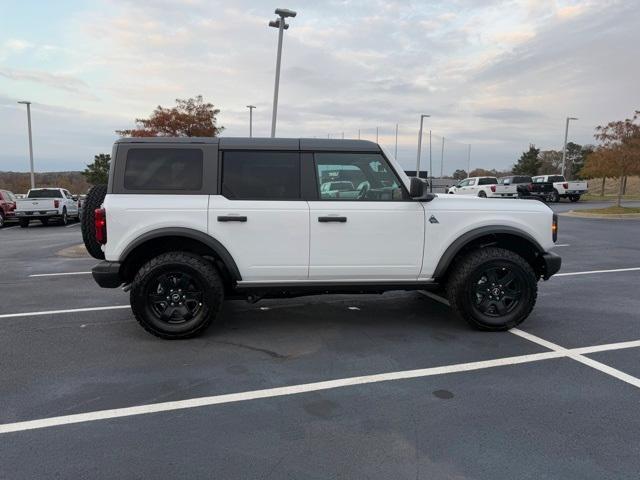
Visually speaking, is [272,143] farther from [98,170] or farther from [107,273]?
[98,170]

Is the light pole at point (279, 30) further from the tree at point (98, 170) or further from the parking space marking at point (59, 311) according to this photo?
the tree at point (98, 170)

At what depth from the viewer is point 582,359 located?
416 centimetres

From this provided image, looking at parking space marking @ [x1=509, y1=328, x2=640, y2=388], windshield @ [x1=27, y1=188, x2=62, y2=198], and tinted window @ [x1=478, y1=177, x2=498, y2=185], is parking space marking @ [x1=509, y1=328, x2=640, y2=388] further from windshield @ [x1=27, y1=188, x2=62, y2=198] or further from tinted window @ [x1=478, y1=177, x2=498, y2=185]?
tinted window @ [x1=478, y1=177, x2=498, y2=185]

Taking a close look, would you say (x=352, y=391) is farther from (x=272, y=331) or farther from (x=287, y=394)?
(x=272, y=331)

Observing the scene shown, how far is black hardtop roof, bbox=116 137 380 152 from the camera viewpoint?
469 centimetres

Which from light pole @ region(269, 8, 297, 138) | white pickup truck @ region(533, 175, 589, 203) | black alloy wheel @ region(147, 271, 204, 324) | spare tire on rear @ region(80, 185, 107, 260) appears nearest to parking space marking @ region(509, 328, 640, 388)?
black alloy wheel @ region(147, 271, 204, 324)

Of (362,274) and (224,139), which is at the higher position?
(224,139)

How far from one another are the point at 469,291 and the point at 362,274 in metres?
1.10

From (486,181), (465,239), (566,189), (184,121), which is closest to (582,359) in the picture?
(465,239)

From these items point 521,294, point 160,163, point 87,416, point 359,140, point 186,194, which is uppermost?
point 359,140

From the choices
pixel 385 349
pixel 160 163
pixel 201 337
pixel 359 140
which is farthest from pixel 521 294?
pixel 160 163

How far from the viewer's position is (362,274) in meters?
4.80

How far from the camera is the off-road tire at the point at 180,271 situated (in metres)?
4.54

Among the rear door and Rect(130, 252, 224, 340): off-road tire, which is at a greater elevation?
the rear door
